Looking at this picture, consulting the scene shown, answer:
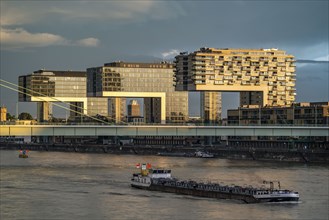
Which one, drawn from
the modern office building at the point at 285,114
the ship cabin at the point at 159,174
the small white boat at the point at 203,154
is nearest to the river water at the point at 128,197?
the ship cabin at the point at 159,174

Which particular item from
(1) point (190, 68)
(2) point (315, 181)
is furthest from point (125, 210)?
(1) point (190, 68)

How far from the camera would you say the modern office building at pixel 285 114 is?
148625 millimetres

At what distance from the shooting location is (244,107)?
170 metres

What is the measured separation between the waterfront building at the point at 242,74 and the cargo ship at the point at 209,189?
341ft

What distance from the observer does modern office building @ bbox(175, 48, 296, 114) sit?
18438 centimetres

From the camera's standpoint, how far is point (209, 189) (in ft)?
223

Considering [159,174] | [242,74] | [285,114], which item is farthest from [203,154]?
[159,174]

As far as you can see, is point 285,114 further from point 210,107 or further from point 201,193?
point 201,193

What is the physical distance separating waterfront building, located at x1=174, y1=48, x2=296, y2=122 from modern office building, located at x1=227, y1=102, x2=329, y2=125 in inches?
491

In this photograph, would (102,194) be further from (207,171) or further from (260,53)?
(260,53)

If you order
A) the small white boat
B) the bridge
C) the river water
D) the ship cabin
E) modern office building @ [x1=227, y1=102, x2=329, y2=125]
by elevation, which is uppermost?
modern office building @ [x1=227, y1=102, x2=329, y2=125]

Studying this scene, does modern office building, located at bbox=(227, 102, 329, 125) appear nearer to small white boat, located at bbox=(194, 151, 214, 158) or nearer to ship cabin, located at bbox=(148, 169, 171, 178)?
small white boat, located at bbox=(194, 151, 214, 158)

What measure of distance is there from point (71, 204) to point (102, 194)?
21.9 ft

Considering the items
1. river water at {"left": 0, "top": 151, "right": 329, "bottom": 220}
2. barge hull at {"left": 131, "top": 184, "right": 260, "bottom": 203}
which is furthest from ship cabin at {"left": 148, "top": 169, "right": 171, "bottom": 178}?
barge hull at {"left": 131, "top": 184, "right": 260, "bottom": 203}
